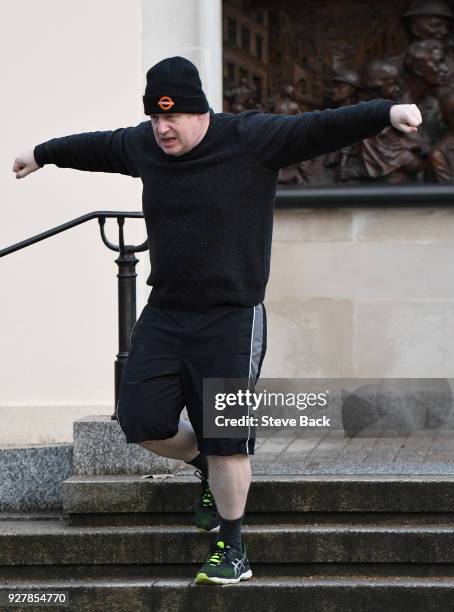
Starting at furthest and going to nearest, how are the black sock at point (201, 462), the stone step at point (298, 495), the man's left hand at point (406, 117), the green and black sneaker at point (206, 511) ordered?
the stone step at point (298, 495) < the green and black sneaker at point (206, 511) < the black sock at point (201, 462) < the man's left hand at point (406, 117)

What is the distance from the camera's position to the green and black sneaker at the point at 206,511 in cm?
595

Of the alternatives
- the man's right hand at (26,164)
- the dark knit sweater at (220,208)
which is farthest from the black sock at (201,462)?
the man's right hand at (26,164)

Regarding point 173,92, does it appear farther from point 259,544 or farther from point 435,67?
point 435,67

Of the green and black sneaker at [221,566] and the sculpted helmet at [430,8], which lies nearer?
the green and black sneaker at [221,566]

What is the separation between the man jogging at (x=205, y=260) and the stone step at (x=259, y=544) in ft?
1.24

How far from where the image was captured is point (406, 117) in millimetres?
4930

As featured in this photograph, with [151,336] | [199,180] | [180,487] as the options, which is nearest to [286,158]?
[199,180]

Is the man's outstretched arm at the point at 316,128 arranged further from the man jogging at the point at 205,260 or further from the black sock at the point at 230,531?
the black sock at the point at 230,531

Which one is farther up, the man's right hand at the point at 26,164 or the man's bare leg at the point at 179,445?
the man's right hand at the point at 26,164

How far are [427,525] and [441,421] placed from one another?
2019 mm

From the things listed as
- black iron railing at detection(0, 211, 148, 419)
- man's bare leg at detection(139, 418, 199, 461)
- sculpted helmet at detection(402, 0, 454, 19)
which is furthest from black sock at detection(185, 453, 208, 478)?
sculpted helmet at detection(402, 0, 454, 19)

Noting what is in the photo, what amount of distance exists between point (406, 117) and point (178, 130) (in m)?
0.91

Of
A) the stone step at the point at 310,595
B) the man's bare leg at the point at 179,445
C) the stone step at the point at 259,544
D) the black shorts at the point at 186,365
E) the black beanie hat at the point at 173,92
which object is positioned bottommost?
the stone step at the point at 310,595

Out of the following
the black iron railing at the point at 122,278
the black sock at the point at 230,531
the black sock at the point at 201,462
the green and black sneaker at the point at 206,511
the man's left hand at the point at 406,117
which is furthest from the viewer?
the black iron railing at the point at 122,278
